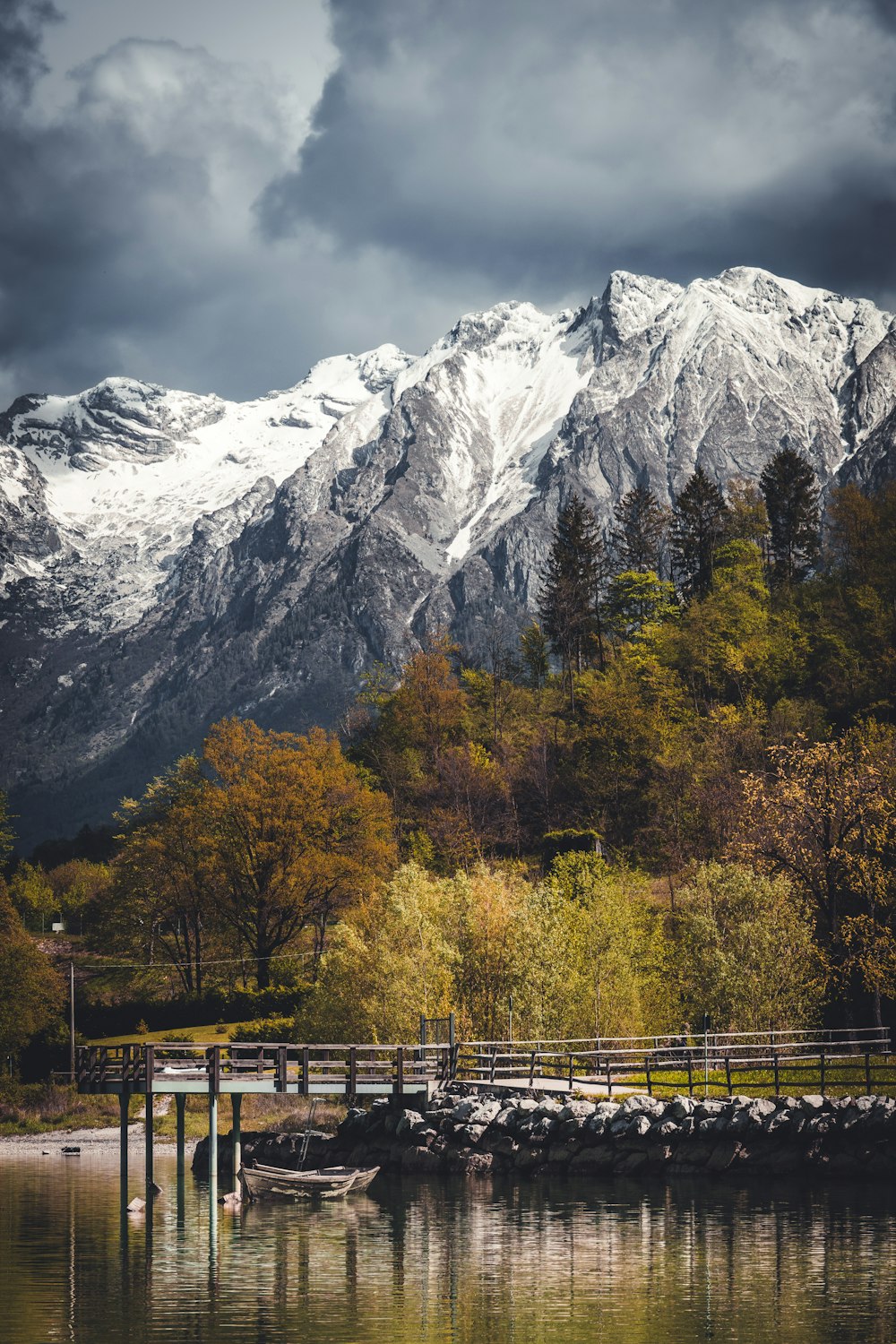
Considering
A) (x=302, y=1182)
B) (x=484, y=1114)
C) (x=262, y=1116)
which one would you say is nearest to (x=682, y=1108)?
(x=484, y=1114)

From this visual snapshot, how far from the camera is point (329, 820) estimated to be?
315 ft

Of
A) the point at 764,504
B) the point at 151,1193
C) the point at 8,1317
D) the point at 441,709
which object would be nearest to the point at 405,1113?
the point at 151,1193

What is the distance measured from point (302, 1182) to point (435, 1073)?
341 inches

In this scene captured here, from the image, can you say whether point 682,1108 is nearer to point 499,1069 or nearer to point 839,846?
point 499,1069

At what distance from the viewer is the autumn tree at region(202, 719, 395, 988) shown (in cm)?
9238

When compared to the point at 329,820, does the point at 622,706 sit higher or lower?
higher

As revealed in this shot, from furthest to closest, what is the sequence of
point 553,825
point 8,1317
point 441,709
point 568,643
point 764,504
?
point 764,504 → point 568,643 → point 441,709 → point 553,825 → point 8,1317

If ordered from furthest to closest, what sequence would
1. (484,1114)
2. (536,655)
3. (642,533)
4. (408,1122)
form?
(536,655) < (642,533) < (408,1122) < (484,1114)

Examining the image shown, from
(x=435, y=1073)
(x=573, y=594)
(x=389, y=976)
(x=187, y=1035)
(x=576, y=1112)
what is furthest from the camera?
(x=573, y=594)

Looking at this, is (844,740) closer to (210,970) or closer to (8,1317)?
(210,970)

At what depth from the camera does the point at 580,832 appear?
339ft

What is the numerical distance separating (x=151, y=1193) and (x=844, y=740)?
45.3 meters

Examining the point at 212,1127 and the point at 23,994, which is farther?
the point at 23,994

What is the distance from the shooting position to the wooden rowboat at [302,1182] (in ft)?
163
